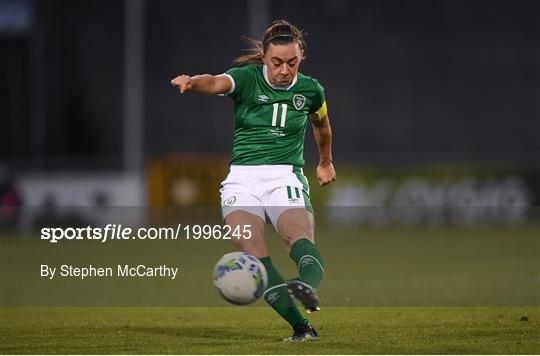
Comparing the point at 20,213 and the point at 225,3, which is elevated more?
the point at 225,3

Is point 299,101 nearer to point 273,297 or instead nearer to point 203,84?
point 203,84

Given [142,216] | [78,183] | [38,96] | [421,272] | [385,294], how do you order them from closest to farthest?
[385,294]
[421,272]
[142,216]
[78,183]
[38,96]

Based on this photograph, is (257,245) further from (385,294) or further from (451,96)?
(451,96)

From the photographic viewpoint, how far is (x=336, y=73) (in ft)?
120

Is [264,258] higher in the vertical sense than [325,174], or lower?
lower

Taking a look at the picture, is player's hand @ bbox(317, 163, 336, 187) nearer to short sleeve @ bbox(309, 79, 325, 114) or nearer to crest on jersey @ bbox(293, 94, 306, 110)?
short sleeve @ bbox(309, 79, 325, 114)

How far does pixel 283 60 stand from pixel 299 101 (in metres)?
0.43

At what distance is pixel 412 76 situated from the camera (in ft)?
121

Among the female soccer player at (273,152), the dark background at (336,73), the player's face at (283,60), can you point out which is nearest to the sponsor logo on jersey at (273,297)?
the female soccer player at (273,152)

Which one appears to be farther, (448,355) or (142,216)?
(142,216)

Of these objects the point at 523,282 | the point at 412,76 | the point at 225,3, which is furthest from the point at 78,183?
the point at 523,282

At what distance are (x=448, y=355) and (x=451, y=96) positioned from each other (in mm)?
28634

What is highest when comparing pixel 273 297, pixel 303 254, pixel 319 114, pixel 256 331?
pixel 319 114

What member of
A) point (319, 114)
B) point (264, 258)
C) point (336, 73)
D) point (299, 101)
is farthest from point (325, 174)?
point (336, 73)
